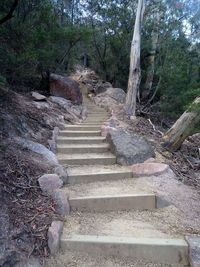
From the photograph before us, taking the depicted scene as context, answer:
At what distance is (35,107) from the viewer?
5945 millimetres

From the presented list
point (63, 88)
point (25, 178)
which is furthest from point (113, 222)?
point (63, 88)

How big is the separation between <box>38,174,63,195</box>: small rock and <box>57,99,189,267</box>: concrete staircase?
0.21 meters

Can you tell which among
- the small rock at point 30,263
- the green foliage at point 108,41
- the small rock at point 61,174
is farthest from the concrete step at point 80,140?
the small rock at point 30,263

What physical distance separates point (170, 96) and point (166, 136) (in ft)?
14.2

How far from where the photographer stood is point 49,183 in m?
3.30

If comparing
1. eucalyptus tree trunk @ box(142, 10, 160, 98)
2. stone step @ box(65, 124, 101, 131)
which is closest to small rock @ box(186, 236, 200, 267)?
stone step @ box(65, 124, 101, 131)

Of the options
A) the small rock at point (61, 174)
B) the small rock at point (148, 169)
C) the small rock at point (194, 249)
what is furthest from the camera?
the small rock at point (148, 169)

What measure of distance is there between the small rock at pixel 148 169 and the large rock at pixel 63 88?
4.88m

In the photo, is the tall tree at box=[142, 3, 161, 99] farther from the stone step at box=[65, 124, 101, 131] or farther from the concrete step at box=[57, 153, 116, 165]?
the concrete step at box=[57, 153, 116, 165]

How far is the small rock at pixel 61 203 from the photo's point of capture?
304cm

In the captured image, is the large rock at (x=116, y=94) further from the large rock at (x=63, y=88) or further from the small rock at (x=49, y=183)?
the small rock at (x=49, y=183)

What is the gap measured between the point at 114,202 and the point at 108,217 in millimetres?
221

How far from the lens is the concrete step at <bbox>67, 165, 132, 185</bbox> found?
12.7 ft

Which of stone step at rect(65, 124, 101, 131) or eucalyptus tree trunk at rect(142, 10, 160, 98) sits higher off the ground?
eucalyptus tree trunk at rect(142, 10, 160, 98)
